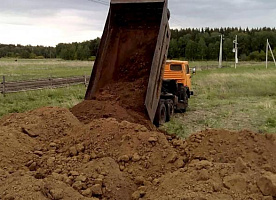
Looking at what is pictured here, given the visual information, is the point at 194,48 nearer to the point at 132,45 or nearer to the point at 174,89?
the point at 174,89

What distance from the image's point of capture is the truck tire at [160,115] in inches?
470

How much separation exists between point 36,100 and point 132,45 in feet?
30.3

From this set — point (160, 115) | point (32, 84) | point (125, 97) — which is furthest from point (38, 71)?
point (125, 97)

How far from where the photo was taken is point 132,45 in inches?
397

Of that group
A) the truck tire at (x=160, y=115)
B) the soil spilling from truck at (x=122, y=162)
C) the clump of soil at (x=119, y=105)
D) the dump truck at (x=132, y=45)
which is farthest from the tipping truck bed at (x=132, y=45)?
the soil spilling from truck at (x=122, y=162)

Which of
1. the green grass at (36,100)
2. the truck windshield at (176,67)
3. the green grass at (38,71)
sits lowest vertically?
the green grass at (38,71)

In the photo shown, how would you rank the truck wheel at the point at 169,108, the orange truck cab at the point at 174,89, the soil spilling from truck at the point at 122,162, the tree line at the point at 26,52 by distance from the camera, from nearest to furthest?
the soil spilling from truck at the point at 122,162, the truck wheel at the point at 169,108, the orange truck cab at the point at 174,89, the tree line at the point at 26,52

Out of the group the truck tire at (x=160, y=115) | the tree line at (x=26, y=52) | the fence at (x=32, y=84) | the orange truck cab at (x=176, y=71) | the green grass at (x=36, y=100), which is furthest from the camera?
the tree line at (x=26, y=52)

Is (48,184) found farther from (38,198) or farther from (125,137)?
(125,137)

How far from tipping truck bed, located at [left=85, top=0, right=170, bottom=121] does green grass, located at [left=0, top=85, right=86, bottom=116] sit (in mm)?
5875

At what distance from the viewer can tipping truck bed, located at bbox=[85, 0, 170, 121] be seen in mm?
9516

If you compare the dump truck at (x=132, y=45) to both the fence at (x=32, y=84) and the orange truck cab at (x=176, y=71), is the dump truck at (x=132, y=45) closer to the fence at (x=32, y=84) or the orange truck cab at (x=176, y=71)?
the orange truck cab at (x=176, y=71)

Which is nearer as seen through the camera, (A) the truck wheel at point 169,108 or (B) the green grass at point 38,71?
(A) the truck wheel at point 169,108

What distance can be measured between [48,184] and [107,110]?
3456mm
